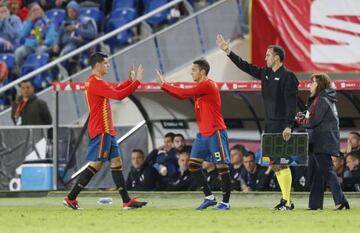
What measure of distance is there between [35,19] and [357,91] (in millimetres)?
9431

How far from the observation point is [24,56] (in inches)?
1033

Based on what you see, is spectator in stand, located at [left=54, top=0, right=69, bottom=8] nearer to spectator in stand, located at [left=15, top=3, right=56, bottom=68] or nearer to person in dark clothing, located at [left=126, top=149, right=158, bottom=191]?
spectator in stand, located at [left=15, top=3, right=56, bottom=68]

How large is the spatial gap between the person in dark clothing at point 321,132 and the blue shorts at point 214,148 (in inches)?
Result: 41.4

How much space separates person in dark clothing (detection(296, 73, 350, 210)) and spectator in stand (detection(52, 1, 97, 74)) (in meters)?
9.73

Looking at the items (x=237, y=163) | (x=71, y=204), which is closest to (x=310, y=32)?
(x=237, y=163)

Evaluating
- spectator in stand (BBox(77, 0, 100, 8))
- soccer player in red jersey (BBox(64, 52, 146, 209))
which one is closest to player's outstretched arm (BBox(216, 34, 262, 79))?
soccer player in red jersey (BBox(64, 52, 146, 209))

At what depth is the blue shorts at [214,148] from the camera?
15938 millimetres

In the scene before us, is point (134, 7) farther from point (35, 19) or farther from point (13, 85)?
point (13, 85)

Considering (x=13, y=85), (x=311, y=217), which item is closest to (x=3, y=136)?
(x=13, y=85)

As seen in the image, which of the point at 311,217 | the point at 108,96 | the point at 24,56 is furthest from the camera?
the point at 24,56

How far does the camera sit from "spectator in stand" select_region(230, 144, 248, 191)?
20.2 m

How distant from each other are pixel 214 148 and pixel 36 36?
11.2 meters

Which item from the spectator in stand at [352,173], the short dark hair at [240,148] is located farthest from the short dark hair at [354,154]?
the short dark hair at [240,148]

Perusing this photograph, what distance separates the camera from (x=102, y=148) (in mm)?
16109
